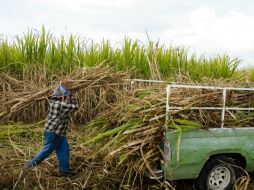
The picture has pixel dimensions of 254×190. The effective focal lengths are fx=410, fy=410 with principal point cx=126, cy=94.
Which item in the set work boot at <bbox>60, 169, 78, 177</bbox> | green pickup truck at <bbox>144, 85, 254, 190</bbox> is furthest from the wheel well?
work boot at <bbox>60, 169, 78, 177</bbox>

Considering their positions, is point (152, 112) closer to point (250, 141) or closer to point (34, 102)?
point (250, 141)

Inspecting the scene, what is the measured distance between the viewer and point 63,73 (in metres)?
10.1

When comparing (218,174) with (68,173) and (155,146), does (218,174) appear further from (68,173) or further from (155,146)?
(68,173)

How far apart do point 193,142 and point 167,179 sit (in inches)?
23.0

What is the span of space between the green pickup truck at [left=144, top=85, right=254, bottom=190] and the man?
1.53 m

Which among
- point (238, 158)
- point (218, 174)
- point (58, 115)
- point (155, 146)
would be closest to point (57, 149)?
point (58, 115)

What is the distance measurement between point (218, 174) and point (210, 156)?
348 millimetres

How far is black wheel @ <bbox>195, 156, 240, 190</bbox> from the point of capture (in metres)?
5.38

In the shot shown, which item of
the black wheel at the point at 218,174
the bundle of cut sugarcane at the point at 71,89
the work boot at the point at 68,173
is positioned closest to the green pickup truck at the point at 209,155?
the black wheel at the point at 218,174

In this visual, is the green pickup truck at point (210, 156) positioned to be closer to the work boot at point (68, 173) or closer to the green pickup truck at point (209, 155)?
the green pickup truck at point (209, 155)

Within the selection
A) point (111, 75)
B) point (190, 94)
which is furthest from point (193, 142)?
point (111, 75)

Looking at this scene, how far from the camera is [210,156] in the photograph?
5379 millimetres

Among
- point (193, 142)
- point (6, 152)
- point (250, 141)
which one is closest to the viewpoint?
point (193, 142)

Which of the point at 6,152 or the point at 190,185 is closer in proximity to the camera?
the point at 190,185
